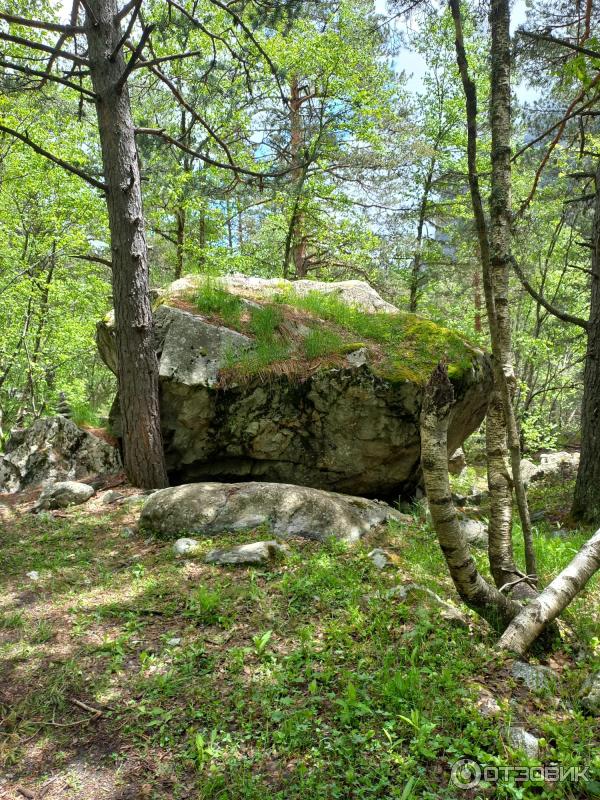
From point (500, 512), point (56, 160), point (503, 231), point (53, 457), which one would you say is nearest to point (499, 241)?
point (503, 231)

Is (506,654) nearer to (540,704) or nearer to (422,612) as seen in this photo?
(540,704)

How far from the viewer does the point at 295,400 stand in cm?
675

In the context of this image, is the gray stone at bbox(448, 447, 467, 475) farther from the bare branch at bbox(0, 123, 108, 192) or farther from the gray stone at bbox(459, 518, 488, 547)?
the bare branch at bbox(0, 123, 108, 192)

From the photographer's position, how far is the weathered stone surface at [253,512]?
17.0 ft

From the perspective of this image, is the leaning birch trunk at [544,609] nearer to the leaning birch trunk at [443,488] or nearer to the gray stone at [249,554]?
the leaning birch trunk at [443,488]

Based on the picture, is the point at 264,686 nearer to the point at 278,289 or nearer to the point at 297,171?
the point at 278,289

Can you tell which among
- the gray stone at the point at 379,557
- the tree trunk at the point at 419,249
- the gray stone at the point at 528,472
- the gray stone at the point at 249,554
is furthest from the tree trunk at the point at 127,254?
the tree trunk at the point at 419,249

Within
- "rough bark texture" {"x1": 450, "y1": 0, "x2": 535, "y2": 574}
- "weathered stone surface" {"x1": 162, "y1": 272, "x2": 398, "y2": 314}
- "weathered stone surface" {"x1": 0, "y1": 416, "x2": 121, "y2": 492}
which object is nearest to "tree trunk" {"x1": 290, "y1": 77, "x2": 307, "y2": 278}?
"weathered stone surface" {"x1": 162, "y1": 272, "x2": 398, "y2": 314}

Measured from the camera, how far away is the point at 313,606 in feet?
12.6

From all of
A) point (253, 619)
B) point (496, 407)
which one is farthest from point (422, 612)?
point (496, 407)

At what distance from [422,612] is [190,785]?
1.93m

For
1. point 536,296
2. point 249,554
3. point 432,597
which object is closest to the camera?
point 432,597

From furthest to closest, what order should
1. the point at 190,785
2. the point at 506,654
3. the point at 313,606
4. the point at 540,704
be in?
1. the point at 313,606
2. the point at 506,654
3. the point at 540,704
4. the point at 190,785

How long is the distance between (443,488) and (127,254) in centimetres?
554
